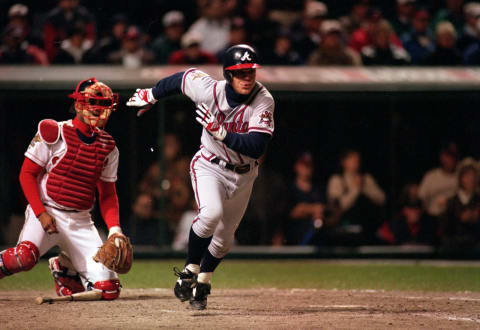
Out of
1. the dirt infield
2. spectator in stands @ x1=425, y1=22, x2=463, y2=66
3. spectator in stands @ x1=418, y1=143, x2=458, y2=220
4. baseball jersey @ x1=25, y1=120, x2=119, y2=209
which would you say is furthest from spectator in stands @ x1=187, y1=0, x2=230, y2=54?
baseball jersey @ x1=25, y1=120, x2=119, y2=209

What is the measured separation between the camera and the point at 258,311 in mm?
6379

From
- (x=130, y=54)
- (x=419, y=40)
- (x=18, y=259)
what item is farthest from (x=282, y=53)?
(x=18, y=259)

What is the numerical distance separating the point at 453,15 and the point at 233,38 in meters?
3.66

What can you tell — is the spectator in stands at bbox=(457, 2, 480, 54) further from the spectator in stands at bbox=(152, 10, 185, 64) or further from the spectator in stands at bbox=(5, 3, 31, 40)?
the spectator in stands at bbox=(5, 3, 31, 40)

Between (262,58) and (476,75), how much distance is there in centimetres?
259

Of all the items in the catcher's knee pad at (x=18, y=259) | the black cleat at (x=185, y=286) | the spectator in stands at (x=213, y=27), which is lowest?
the black cleat at (x=185, y=286)

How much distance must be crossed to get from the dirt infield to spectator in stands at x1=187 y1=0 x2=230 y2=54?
5227 millimetres

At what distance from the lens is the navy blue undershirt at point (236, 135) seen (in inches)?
238

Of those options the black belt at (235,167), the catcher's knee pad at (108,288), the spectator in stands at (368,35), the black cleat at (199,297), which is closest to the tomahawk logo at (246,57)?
the black belt at (235,167)

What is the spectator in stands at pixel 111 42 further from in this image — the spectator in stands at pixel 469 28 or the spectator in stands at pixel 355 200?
the spectator in stands at pixel 469 28

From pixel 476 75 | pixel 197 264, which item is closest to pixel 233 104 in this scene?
pixel 197 264

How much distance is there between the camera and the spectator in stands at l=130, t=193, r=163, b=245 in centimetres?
1076

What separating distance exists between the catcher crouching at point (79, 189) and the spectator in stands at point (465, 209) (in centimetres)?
522

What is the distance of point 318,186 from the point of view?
1109 centimetres
